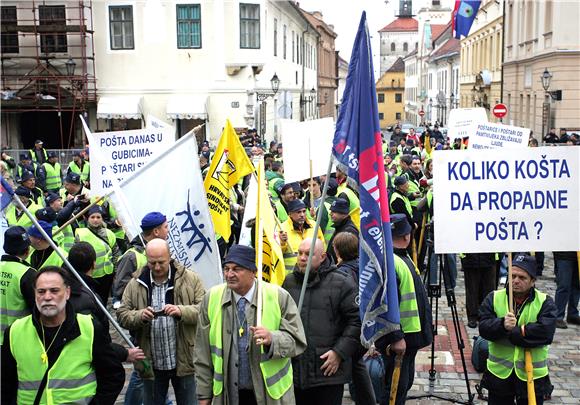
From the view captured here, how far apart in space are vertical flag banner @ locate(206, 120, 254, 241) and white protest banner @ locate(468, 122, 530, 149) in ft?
12.3

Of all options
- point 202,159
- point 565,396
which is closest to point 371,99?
point 565,396

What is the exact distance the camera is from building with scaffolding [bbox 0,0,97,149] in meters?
31.3

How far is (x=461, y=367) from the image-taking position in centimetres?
823

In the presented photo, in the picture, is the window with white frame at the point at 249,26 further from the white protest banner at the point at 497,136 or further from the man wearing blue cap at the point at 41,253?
the man wearing blue cap at the point at 41,253

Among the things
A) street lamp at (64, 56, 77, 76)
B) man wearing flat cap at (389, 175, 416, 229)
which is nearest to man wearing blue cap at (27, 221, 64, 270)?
man wearing flat cap at (389, 175, 416, 229)

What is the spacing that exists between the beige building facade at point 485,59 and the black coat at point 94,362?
141 ft

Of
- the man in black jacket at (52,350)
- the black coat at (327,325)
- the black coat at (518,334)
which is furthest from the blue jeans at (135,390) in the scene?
the black coat at (518,334)

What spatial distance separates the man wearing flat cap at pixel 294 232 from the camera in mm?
8047

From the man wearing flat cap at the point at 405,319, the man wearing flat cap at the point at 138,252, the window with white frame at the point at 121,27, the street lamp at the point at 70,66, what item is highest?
the window with white frame at the point at 121,27

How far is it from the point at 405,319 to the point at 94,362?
269 cm

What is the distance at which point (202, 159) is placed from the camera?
15.9 m

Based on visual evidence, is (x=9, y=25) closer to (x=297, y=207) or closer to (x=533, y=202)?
(x=297, y=207)

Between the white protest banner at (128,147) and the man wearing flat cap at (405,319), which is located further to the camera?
the white protest banner at (128,147)

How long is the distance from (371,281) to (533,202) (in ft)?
5.09
